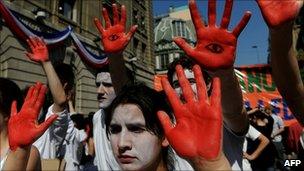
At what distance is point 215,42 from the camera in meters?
1.75

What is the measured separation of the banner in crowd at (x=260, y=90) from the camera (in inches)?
332

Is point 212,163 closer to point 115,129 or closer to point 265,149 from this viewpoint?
point 115,129

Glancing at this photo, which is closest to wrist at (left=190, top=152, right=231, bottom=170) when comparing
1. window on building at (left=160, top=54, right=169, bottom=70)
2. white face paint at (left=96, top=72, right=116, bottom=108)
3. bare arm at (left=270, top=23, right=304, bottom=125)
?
bare arm at (left=270, top=23, right=304, bottom=125)

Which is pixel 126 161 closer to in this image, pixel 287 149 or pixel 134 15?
pixel 287 149

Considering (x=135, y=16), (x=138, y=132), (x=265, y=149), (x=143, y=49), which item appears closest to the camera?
(x=138, y=132)

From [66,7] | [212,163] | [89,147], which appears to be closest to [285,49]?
[212,163]

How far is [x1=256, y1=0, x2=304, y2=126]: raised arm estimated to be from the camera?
1.44 metres

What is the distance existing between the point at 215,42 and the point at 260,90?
7.13 metres

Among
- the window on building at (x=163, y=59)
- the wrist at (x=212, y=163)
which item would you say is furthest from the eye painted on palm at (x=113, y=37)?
the window on building at (x=163, y=59)

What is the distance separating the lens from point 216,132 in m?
1.32

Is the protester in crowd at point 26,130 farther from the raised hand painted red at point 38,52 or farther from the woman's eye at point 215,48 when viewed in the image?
the raised hand painted red at point 38,52

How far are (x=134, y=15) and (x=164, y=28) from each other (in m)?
43.8

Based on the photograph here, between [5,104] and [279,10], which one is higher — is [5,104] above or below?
below

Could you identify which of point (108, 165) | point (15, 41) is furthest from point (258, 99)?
point (15, 41)
